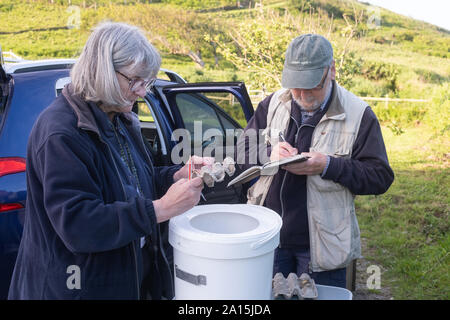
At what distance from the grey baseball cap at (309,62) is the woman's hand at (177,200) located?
2.73 ft

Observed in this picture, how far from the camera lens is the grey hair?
4.61 feet

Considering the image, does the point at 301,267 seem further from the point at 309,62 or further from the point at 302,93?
the point at 309,62

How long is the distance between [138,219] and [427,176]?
7112 millimetres

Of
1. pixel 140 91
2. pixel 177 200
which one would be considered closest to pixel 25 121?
pixel 140 91

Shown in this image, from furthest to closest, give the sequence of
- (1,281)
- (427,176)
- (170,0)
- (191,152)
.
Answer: (170,0)
(427,176)
(191,152)
(1,281)

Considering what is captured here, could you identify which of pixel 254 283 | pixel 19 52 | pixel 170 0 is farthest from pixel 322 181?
pixel 170 0

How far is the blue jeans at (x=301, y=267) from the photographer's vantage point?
2.10 metres

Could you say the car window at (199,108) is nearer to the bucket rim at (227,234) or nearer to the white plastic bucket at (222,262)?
the bucket rim at (227,234)

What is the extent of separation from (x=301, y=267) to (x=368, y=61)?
1007 inches

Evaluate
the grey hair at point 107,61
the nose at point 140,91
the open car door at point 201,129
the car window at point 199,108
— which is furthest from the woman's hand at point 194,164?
the car window at point 199,108

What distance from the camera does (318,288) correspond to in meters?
1.81

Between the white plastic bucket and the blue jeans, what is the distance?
676mm

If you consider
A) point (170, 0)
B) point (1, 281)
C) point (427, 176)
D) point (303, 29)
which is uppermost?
point (170, 0)
